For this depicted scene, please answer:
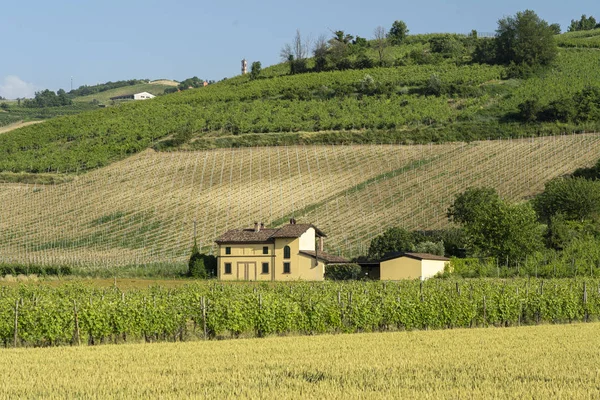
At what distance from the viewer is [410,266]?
202ft

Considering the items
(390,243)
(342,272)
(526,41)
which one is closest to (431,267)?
(390,243)

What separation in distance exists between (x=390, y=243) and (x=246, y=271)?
10.5 meters

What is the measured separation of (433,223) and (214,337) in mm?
42121

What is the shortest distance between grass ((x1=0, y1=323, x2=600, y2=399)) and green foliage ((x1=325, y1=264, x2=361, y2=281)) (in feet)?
98.2

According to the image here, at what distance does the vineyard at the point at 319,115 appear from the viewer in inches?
4230

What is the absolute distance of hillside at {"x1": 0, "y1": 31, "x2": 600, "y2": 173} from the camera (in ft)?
352

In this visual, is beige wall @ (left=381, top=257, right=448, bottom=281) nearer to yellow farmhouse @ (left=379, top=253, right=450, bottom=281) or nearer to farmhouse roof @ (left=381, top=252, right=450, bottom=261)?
yellow farmhouse @ (left=379, top=253, right=450, bottom=281)

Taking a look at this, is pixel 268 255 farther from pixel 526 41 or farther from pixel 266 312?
pixel 526 41

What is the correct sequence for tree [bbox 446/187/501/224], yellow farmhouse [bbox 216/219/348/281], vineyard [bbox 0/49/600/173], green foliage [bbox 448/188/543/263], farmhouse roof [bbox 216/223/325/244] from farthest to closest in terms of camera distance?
vineyard [bbox 0/49/600/173] < tree [bbox 446/187/501/224] < farmhouse roof [bbox 216/223/325/244] < yellow farmhouse [bbox 216/219/348/281] < green foliage [bbox 448/188/543/263]

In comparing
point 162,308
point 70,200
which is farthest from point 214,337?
point 70,200

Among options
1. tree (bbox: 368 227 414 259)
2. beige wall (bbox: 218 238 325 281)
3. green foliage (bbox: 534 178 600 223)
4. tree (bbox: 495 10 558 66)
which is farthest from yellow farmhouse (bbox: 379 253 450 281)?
tree (bbox: 495 10 558 66)

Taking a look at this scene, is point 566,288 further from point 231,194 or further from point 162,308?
point 231,194

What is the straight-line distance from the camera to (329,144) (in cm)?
10525

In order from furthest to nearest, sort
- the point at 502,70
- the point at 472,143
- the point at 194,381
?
1. the point at 502,70
2. the point at 472,143
3. the point at 194,381
